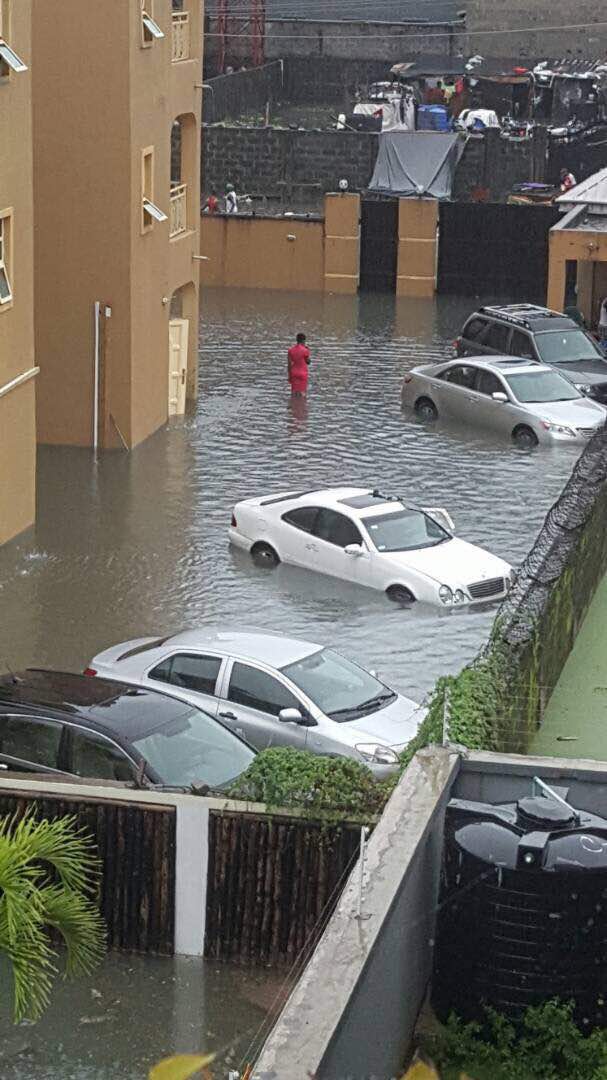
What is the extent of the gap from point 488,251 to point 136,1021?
118 feet

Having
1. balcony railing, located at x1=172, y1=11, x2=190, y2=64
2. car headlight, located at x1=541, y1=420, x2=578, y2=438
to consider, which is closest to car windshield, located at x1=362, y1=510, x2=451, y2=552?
car headlight, located at x1=541, y1=420, x2=578, y2=438

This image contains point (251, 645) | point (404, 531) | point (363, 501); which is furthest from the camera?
point (363, 501)

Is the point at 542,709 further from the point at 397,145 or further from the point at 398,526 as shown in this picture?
the point at 397,145

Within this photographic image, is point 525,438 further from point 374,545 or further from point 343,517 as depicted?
point 374,545

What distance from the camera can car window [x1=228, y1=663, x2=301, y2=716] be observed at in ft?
50.8

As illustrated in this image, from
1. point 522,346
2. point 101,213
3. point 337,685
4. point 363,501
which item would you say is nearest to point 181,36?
point 101,213

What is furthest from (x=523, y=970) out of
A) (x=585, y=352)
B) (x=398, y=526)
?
(x=585, y=352)

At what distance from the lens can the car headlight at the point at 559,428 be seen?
29109 mm

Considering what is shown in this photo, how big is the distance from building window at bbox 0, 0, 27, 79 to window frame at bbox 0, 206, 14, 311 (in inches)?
67.2

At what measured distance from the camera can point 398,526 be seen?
2170 cm

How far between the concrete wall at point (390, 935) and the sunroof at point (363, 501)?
10529 mm

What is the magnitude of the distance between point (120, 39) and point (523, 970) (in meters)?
19.9

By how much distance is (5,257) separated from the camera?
22.6 metres

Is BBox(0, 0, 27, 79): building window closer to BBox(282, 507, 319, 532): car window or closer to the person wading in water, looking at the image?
BBox(282, 507, 319, 532): car window
